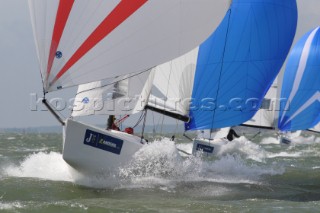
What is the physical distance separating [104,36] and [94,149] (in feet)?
7.80

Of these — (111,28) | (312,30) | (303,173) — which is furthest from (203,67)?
(312,30)

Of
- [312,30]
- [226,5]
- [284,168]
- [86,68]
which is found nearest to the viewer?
[86,68]

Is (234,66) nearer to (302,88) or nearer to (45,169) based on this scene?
(45,169)

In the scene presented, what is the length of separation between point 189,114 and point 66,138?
5.17 meters

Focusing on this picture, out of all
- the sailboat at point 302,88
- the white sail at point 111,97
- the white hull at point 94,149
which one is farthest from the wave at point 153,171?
the sailboat at point 302,88

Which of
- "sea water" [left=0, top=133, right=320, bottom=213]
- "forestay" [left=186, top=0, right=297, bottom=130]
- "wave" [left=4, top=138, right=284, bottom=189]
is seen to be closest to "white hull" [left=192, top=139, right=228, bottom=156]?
"forestay" [left=186, top=0, right=297, bottom=130]

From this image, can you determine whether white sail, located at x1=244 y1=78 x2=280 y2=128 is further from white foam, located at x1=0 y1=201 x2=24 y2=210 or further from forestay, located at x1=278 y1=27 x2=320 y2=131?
white foam, located at x1=0 y1=201 x2=24 y2=210

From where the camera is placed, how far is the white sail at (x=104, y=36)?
9.84m

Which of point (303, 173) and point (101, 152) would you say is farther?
point (303, 173)

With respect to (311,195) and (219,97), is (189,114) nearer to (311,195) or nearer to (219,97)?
(219,97)

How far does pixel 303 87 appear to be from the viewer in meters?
26.5

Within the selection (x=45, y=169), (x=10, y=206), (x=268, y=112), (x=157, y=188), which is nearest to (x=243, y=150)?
(x=268, y=112)

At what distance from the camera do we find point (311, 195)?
39.6 ft

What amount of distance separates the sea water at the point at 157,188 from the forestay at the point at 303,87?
36.3 feet
